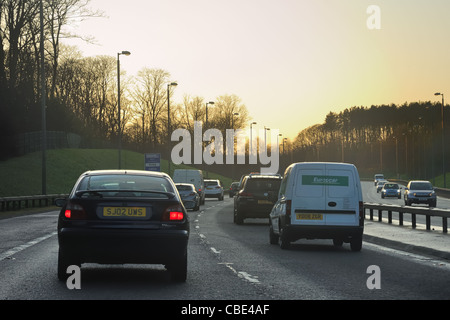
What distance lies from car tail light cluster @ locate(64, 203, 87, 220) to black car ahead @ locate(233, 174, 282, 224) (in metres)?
16.7

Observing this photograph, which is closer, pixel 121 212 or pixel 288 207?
pixel 121 212

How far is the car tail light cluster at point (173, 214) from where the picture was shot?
1057 centimetres

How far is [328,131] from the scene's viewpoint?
563ft

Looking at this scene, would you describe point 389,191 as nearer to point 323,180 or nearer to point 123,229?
point 323,180

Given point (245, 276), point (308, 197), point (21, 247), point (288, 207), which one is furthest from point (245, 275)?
point (21, 247)

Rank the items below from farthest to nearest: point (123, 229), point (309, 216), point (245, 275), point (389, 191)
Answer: point (389, 191), point (309, 216), point (245, 275), point (123, 229)

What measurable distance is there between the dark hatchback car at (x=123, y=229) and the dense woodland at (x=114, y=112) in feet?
108

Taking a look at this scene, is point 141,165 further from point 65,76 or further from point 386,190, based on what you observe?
point 386,190

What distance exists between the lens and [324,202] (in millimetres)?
16734

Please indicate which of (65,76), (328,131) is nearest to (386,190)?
(65,76)

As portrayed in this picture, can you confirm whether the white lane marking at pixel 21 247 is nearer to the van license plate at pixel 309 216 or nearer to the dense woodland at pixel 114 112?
the van license plate at pixel 309 216

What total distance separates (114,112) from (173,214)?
91700 millimetres

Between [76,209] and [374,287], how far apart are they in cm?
409
